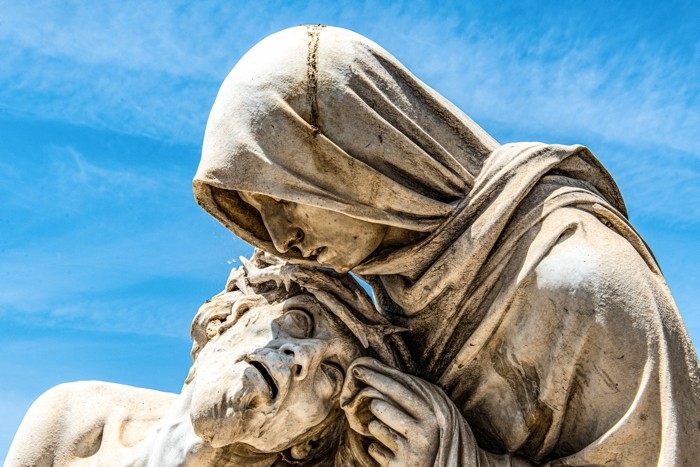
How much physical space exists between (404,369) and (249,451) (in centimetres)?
83

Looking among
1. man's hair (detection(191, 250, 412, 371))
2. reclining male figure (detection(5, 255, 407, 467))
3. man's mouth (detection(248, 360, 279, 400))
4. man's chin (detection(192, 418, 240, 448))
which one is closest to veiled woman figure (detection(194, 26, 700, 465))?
man's hair (detection(191, 250, 412, 371))

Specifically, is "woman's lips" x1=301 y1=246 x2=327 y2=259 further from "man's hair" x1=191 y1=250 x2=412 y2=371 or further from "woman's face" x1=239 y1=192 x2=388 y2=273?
"man's hair" x1=191 y1=250 x2=412 y2=371

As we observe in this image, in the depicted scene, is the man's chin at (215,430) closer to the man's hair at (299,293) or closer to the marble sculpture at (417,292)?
the marble sculpture at (417,292)

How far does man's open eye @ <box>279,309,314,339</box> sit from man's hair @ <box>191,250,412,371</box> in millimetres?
118

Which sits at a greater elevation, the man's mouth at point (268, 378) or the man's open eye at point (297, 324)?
the man's open eye at point (297, 324)

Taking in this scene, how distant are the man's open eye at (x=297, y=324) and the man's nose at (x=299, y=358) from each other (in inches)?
5.0

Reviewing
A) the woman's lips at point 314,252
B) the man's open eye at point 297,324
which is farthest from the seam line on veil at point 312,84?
the man's open eye at point 297,324

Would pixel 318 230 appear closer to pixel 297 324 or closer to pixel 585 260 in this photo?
pixel 297 324

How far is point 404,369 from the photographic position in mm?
5656

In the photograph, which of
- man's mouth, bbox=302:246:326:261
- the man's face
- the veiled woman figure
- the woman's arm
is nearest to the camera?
the veiled woman figure

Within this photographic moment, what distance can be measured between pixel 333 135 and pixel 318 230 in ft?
1.57

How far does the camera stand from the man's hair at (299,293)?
5609mm

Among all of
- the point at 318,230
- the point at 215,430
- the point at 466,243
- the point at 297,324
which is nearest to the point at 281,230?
the point at 318,230

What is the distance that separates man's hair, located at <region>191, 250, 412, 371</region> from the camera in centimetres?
561
